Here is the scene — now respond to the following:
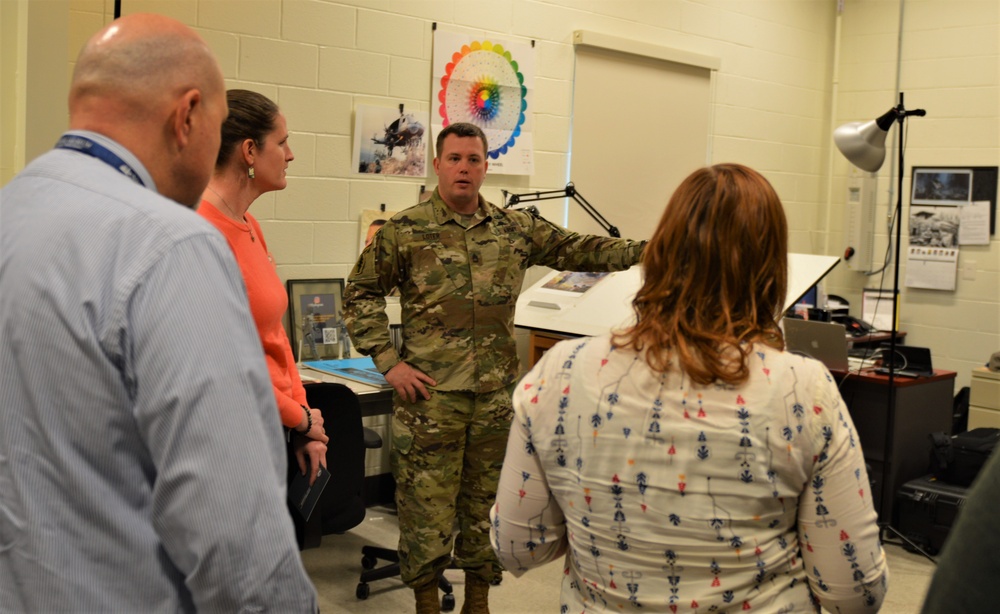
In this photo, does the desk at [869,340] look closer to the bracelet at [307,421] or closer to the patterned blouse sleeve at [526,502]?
the bracelet at [307,421]

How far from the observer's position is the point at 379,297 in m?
3.14

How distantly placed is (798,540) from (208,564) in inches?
33.2

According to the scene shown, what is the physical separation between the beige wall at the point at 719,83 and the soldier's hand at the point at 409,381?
1.29 metres

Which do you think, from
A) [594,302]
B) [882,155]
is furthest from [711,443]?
[882,155]

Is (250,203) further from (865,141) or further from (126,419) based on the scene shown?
(865,141)

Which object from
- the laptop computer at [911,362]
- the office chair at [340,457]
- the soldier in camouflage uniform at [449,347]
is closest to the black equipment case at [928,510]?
the laptop computer at [911,362]

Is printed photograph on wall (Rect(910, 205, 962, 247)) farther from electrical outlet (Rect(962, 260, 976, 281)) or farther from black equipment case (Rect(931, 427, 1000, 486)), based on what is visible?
black equipment case (Rect(931, 427, 1000, 486))

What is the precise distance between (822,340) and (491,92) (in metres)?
2.00

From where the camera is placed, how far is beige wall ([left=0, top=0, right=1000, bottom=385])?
4.08 m

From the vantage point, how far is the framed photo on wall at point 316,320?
412cm

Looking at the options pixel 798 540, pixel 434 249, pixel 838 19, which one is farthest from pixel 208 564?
pixel 838 19

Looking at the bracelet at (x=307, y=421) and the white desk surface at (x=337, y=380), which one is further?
the white desk surface at (x=337, y=380)

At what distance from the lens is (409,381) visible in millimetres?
3014

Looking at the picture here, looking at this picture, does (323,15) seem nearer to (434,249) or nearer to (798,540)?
(434,249)
